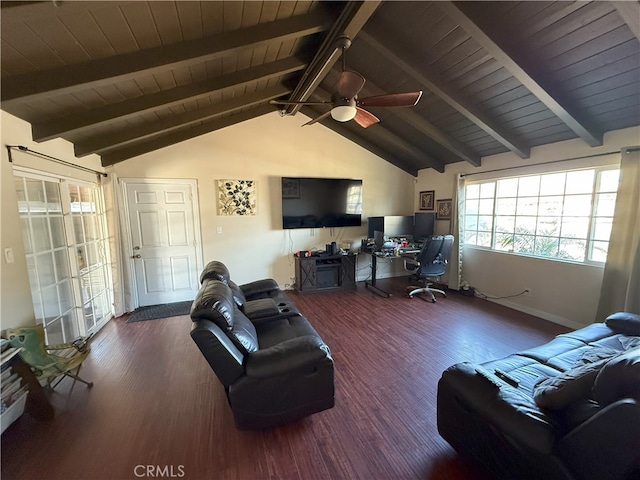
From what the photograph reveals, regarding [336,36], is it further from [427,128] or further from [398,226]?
[398,226]

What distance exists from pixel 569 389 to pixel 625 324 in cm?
156

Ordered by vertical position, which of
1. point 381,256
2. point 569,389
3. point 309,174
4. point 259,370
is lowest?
point 259,370

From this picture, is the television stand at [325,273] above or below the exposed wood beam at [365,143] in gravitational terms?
below

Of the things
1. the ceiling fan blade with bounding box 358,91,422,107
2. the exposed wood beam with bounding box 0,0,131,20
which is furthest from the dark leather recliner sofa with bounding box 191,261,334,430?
the ceiling fan blade with bounding box 358,91,422,107

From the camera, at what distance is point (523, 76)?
2.39 m

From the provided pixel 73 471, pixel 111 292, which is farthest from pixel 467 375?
pixel 111 292

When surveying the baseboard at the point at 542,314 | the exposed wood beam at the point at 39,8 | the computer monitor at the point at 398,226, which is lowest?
the baseboard at the point at 542,314

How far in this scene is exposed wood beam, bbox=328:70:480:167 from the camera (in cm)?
348

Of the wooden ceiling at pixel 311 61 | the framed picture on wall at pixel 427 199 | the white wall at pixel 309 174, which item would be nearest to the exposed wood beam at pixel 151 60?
the wooden ceiling at pixel 311 61

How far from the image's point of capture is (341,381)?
2273 mm

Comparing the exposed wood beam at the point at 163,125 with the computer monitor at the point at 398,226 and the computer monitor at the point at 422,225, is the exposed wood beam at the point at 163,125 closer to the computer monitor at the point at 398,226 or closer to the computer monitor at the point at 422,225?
the computer monitor at the point at 398,226

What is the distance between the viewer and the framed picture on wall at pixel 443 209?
4.80m

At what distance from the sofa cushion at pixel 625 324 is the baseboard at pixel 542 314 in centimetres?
127

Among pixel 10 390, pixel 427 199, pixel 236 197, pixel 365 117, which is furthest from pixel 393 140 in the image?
pixel 10 390
